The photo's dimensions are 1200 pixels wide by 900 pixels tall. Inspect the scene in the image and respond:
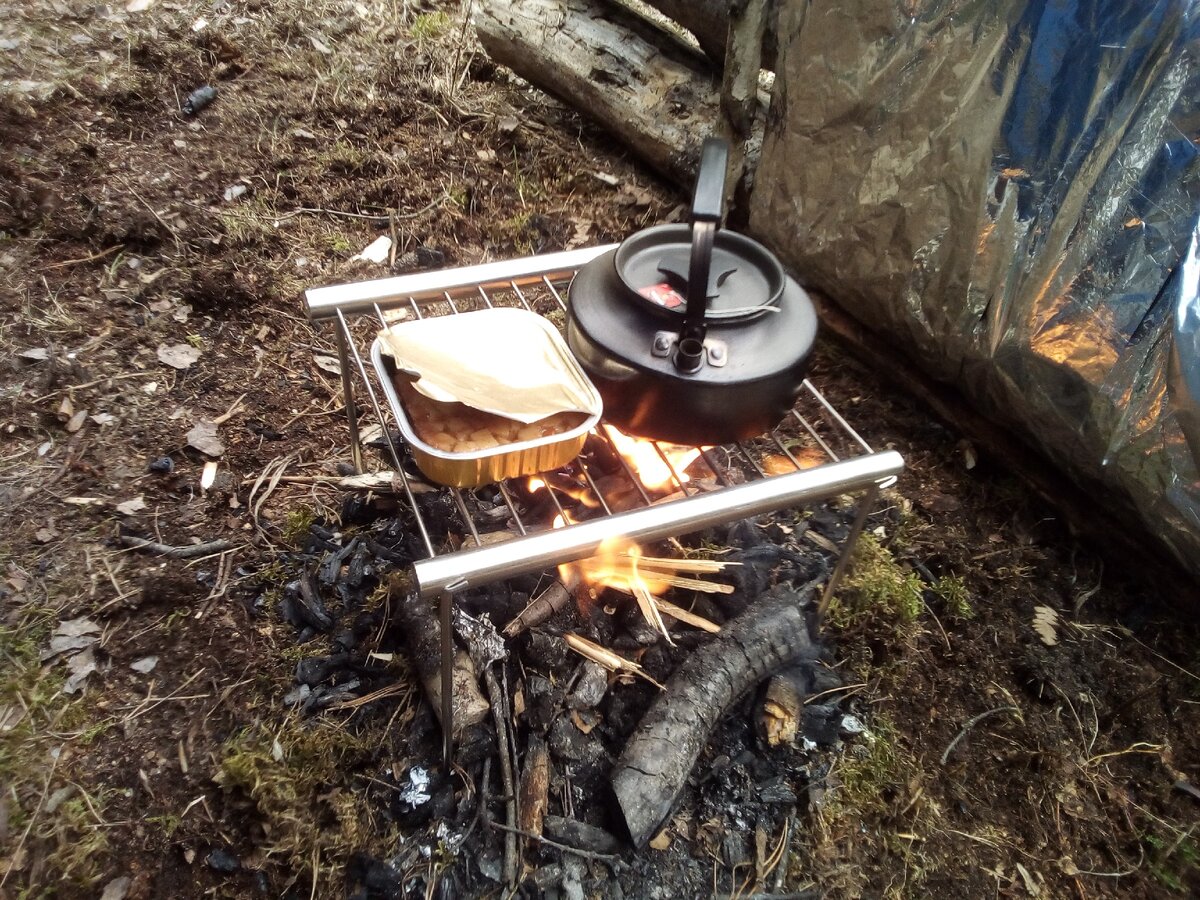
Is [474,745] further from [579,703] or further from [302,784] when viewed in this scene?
[302,784]

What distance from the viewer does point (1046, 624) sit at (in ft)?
7.13

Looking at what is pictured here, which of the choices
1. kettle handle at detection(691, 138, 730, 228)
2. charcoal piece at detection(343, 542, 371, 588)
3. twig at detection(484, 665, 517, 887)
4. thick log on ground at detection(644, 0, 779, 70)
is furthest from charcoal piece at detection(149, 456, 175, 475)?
thick log on ground at detection(644, 0, 779, 70)

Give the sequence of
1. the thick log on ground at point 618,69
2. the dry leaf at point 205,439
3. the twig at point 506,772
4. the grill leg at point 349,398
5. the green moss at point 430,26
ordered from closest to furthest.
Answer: the twig at point 506,772
the grill leg at point 349,398
the dry leaf at point 205,439
the thick log on ground at point 618,69
the green moss at point 430,26

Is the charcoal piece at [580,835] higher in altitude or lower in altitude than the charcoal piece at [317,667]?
lower

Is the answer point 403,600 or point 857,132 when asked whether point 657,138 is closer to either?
point 857,132

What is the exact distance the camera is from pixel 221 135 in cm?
329

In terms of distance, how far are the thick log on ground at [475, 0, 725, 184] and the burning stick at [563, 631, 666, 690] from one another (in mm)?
1984

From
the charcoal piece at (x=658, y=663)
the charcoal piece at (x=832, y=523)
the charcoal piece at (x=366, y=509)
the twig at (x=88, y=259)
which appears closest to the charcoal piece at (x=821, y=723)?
the charcoal piece at (x=658, y=663)

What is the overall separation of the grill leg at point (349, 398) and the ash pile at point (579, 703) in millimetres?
178

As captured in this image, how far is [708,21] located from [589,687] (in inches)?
94.0

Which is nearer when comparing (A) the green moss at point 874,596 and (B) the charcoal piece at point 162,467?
(A) the green moss at point 874,596

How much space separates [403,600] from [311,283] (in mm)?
1414

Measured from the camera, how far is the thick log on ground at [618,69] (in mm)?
3154

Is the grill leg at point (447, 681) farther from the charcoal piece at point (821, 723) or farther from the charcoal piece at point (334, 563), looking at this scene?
the charcoal piece at point (821, 723)
